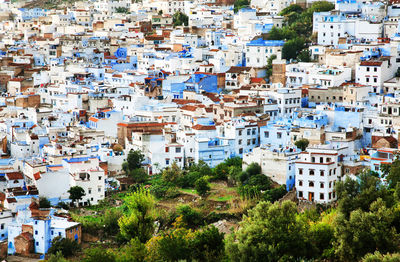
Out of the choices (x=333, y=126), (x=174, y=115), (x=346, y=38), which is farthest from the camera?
(x=346, y=38)

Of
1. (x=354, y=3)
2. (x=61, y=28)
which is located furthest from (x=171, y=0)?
(x=354, y=3)

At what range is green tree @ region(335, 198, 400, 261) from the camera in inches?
650

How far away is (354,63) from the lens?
2964cm

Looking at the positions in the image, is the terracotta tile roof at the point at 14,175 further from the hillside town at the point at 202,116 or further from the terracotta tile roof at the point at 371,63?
the terracotta tile roof at the point at 371,63

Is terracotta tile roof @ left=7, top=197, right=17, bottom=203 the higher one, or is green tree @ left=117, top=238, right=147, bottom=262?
terracotta tile roof @ left=7, top=197, right=17, bottom=203

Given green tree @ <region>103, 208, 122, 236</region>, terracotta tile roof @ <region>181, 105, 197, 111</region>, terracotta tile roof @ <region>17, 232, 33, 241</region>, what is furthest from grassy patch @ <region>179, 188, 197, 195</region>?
terracotta tile roof @ <region>17, 232, 33, 241</region>

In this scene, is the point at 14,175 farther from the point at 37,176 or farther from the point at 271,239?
the point at 271,239

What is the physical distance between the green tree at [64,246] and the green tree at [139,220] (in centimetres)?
132

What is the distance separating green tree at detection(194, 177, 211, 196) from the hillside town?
71 mm

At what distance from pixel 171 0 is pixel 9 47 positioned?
35.9 ft

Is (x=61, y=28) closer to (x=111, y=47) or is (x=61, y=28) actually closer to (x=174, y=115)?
(x=111, y=47)

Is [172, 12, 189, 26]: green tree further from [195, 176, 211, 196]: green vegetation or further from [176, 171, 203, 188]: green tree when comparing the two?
[195, 176, 211, 196]: green vegetation

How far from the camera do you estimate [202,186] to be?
2245cm

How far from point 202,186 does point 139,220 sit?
10.1 ft
